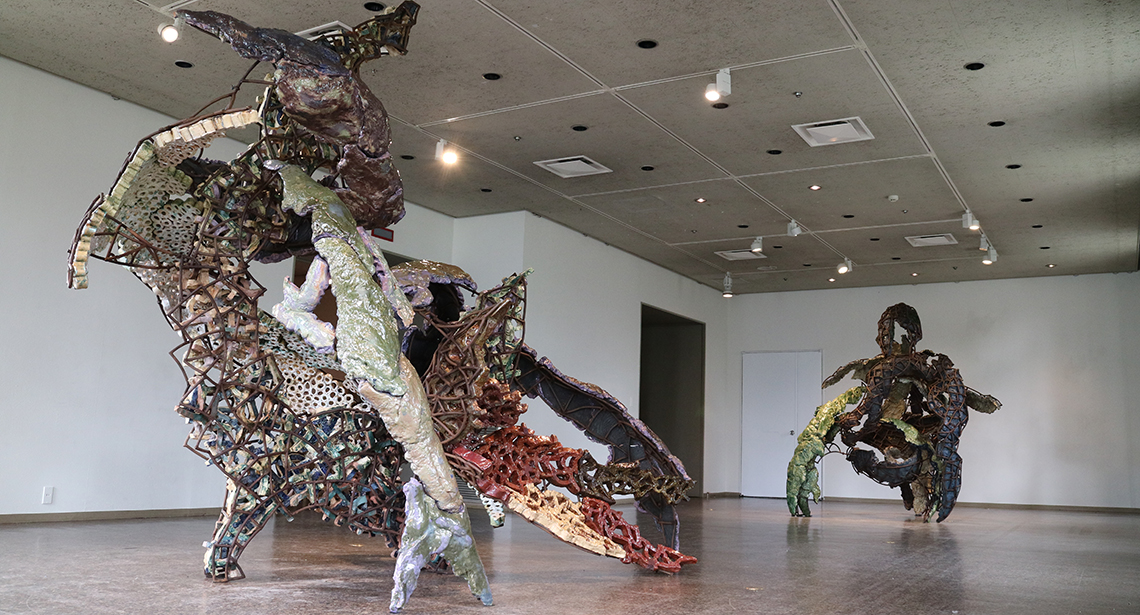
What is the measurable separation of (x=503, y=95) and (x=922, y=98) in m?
3.33

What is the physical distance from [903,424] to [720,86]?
183 inches

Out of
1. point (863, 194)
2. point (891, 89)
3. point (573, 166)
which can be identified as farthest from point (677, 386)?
point (891, 89)

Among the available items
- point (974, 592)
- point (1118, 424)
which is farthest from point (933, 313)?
point (974, 592)

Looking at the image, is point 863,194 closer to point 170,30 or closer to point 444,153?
point 444,153

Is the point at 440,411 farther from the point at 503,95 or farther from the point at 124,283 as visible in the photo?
the point at 124,283

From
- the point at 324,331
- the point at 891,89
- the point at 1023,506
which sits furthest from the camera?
the point at 1023,506

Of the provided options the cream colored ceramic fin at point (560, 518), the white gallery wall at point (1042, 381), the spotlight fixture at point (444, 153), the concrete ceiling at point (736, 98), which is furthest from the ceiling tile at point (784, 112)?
the white gallery wall at point (1042, 381)

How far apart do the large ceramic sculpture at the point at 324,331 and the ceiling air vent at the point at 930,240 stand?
864 cm

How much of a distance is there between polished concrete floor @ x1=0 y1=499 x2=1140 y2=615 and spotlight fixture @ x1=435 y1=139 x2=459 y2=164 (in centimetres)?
341

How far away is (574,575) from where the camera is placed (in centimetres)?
484

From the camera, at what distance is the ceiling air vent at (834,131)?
25.8ft

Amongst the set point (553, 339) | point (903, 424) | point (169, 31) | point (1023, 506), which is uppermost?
point (169, 31)

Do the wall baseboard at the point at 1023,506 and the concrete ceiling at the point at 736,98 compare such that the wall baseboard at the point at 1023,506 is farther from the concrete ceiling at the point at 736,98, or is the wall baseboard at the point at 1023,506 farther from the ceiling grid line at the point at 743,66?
the ceiling grid line at the point at 743,66

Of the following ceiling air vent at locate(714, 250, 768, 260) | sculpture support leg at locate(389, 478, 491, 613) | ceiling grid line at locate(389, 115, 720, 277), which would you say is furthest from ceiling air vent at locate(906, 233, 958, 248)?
sculpture support leg at locate(389, 478, 491, 613)
